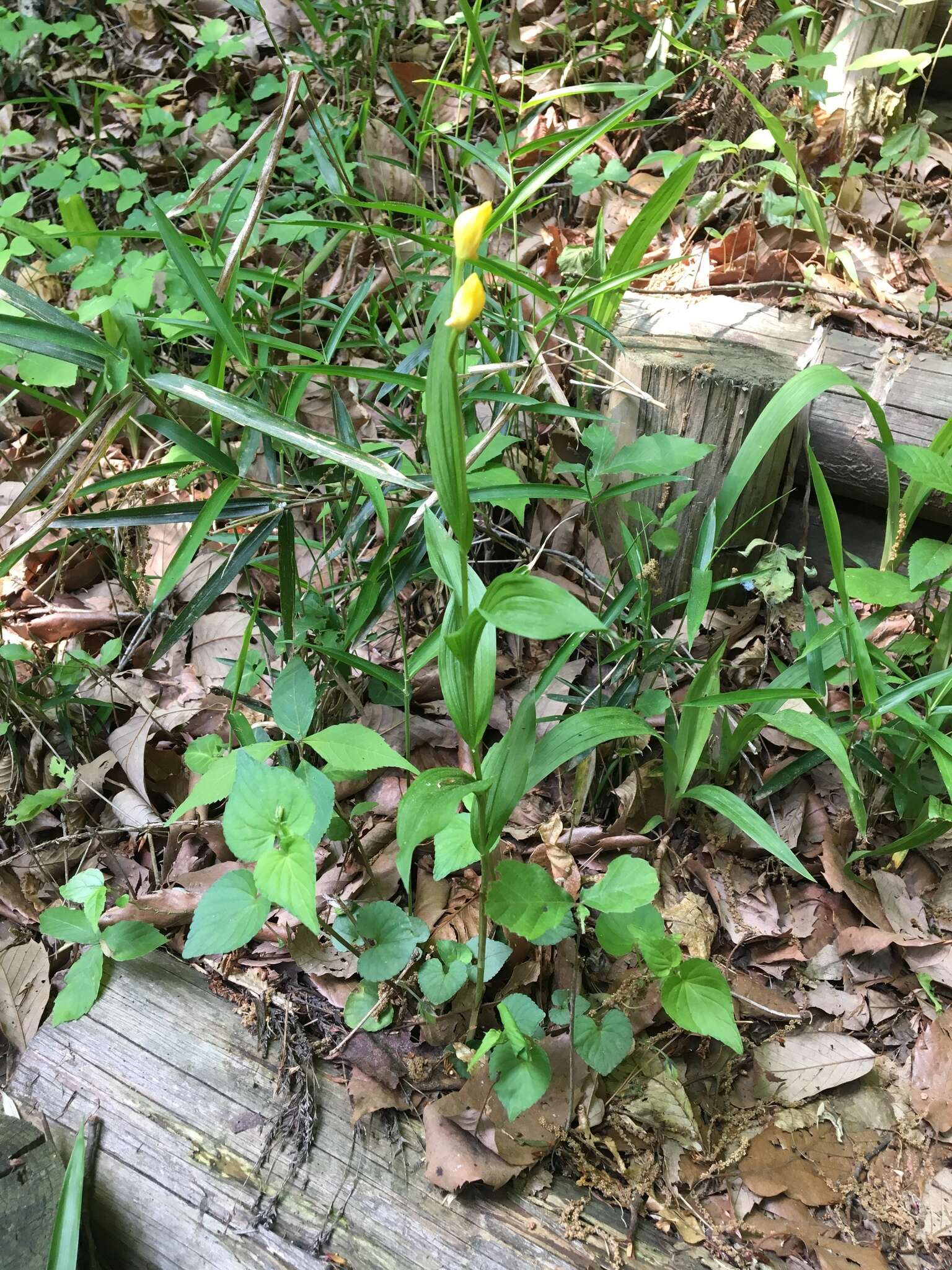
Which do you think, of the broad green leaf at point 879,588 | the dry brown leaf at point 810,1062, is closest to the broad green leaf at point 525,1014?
the dry brown leaf at point 810,1062

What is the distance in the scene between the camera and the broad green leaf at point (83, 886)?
46.7 inches

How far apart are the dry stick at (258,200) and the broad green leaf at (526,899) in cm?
89

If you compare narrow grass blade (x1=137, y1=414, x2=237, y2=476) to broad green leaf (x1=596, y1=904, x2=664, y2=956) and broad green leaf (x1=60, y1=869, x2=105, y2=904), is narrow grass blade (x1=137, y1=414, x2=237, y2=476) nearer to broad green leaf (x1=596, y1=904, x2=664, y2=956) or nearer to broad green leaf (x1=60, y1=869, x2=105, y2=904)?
broad green leaf (x1=60, y1=869, x2=105, y2=904)

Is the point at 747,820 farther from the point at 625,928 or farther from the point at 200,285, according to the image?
the point at 200,285

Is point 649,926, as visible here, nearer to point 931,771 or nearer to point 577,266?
point 931,771

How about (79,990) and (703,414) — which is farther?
(703,414)

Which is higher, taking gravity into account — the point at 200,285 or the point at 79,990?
the point at 200,285

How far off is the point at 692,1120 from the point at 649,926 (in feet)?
0.92

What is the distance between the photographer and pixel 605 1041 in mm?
1036

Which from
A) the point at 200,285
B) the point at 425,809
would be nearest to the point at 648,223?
the point at 200,285

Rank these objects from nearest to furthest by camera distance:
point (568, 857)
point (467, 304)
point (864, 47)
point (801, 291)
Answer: point (467, 304) < point (568, 857) < point (801, 291) < point (864, 47)

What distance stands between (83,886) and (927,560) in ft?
4.35

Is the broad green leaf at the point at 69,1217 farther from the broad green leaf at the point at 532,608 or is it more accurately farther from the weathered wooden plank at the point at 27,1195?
the broad green leaf at the point at 532,608

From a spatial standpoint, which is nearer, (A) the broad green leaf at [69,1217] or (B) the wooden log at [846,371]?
(A) the broad green leaf at [69,1217]
